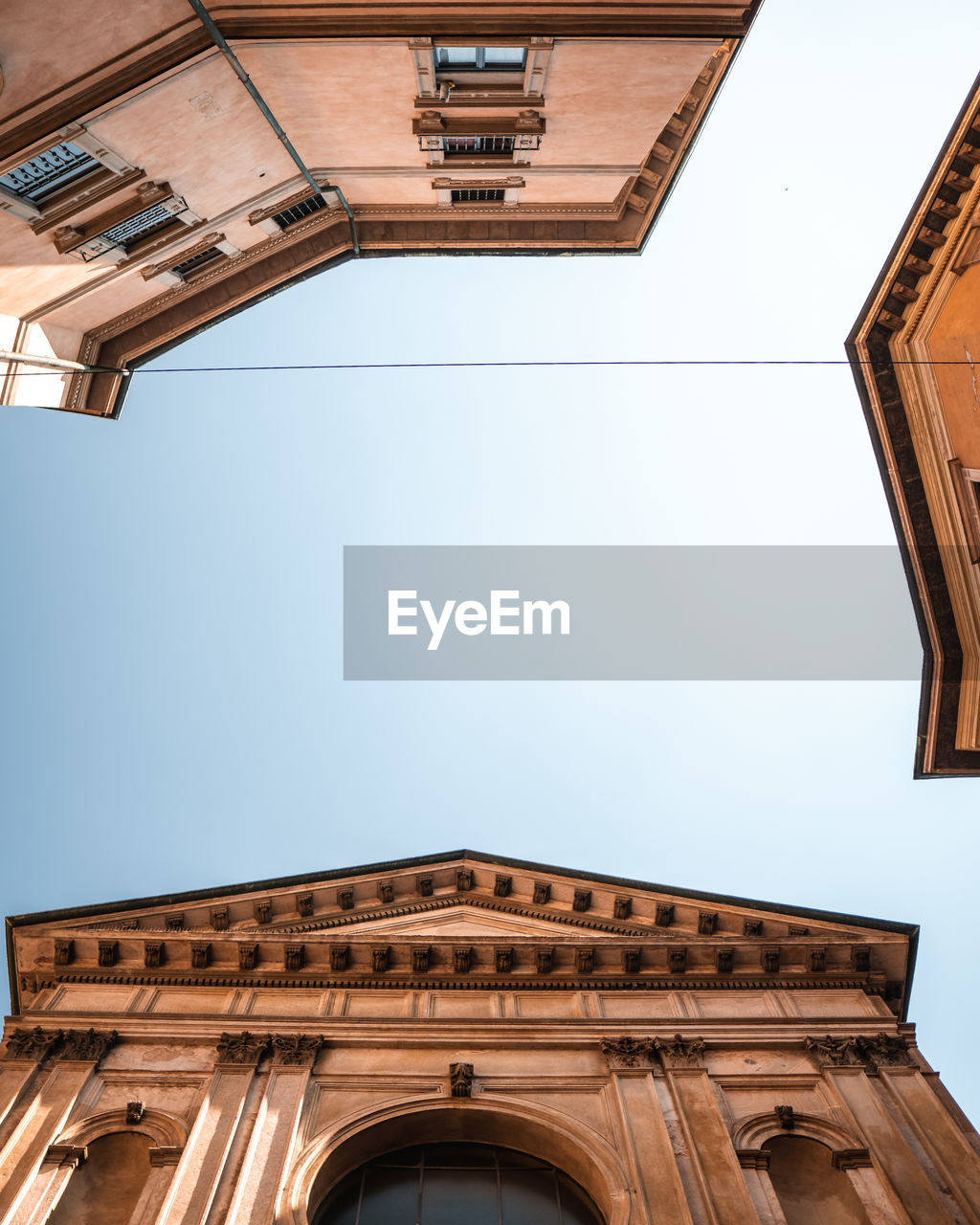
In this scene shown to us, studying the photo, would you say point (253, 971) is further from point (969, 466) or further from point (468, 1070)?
point (969, 466)

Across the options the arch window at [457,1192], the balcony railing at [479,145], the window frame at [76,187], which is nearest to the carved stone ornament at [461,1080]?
the arch window at [457,1192]

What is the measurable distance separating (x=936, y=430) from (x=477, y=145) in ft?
35.7

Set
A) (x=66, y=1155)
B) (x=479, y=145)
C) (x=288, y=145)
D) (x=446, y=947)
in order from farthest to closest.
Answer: (x=479, y=145) → (x=446, y=947) → (x=288, y=145) → (x=66, y=1155)

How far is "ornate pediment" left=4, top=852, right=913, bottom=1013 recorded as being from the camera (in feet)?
65.1

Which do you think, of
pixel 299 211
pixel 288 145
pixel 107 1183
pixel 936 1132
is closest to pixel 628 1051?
pixel 936 1132

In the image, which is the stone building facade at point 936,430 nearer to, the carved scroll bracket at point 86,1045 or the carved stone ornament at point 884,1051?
the carved stone ornament at point 884,1051

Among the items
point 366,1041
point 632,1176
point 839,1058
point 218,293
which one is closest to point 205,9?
point 218,293

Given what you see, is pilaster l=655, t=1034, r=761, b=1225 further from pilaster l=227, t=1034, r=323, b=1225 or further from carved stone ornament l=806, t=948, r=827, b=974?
pilaster l=227, t=1034, r=323, b=1225

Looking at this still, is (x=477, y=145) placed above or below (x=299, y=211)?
below

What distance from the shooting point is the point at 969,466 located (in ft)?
64.3

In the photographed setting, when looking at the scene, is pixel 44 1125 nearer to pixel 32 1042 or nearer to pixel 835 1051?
pixel 32 1042

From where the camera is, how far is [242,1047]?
17.8 metres

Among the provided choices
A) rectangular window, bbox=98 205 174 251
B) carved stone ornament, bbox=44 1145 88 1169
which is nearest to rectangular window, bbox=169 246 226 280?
rectangular window, bbox=98 205 174 251

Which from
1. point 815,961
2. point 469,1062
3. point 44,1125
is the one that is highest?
point 815,961
